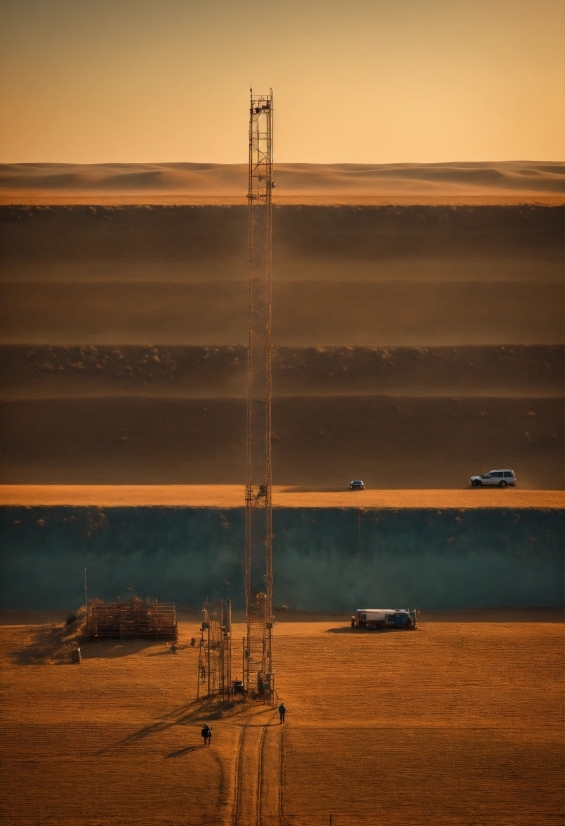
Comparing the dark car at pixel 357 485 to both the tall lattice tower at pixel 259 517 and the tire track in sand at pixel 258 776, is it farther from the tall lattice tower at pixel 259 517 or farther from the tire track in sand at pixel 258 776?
the tire track in sand at pixel 258 776

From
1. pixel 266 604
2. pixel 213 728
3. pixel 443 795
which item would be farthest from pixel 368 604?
pixel 443 795

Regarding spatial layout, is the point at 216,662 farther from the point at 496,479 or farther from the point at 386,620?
the point at 496,479

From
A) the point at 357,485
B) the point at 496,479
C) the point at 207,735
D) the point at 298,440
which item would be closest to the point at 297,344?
the point at 298,440

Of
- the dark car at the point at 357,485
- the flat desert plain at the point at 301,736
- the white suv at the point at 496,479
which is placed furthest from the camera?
the white suv at the point at 496,479

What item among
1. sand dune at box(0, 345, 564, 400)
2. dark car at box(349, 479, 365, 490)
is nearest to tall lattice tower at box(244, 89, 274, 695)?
dark car at box(349, 479, 365, 490)

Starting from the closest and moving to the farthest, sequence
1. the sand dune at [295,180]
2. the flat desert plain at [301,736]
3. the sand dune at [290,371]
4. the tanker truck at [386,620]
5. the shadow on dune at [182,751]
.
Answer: the flat desert plain at [301,736]
the shadow on dune at [182,751]
the tanker truck at [386,620]
the sand dune at [290,371]
the sand dune at [295,180]

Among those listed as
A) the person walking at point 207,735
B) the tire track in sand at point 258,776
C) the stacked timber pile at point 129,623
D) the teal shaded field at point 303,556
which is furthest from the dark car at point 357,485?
the person walking at point 207,735

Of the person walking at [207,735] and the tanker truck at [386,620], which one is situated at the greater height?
the tanker truck at [386,620]
